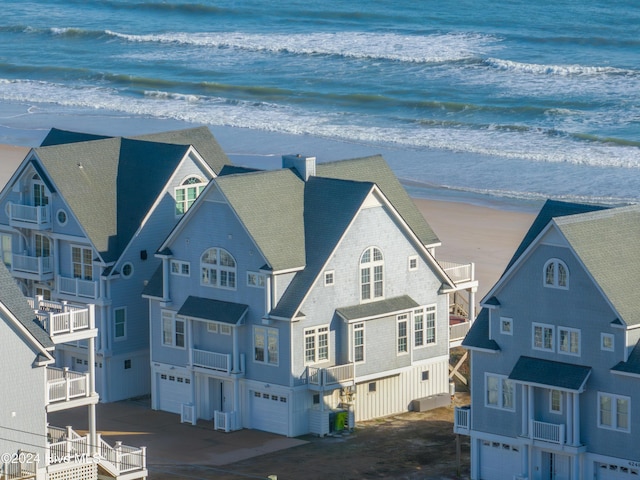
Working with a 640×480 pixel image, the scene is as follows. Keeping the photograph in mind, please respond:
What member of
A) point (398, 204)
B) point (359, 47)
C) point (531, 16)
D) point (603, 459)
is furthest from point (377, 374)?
point (531, 16)

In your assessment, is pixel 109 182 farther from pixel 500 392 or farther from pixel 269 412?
pixel 500 392

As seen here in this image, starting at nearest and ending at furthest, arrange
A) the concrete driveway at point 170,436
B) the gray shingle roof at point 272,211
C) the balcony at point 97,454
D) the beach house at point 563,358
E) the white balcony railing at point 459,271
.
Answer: the beach house at point 563,358 < the balcony at point 97,454 < the concrete driveway at point 170,436 < the gray shingle roof at point 272,211 < the white balcony railing at point 459,271

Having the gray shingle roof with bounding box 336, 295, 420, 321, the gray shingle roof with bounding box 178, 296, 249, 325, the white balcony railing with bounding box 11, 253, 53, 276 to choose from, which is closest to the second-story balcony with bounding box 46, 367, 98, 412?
the gray shingle roof with bounding box 178, 296, 249, 325

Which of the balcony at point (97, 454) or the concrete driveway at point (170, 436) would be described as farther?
the concrete driveway at point (170, 436)

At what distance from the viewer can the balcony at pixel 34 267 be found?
62.5m

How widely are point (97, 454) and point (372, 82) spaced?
79.0 m

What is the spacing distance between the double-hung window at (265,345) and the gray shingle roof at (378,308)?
2260 mm

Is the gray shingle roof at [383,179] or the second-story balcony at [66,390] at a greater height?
the gray shingle roof at [383,179]

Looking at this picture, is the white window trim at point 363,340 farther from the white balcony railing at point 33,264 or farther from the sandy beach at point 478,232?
the sandy beach at point 478,232

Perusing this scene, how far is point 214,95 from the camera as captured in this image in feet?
411

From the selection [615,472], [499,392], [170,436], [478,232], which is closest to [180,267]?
[170,436]

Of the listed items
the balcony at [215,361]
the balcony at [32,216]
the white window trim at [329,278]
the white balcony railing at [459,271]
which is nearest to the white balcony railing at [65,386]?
the balcony at [215,361]

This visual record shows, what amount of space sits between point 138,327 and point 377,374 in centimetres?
889

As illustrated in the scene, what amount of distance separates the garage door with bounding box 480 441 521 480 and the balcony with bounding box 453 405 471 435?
645mm
